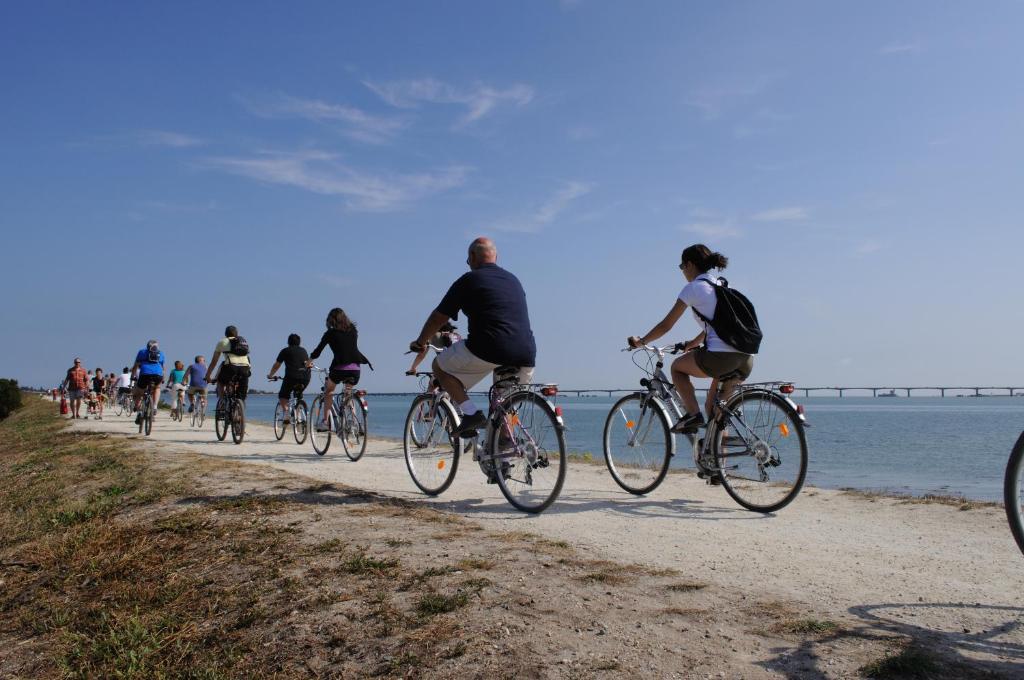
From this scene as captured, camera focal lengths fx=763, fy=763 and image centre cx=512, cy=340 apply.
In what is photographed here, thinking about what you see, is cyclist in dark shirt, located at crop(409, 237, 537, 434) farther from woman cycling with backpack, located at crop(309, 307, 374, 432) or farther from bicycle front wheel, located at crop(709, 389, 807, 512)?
woman cycling with backpack, located at crop(309, 307, 374, 432)

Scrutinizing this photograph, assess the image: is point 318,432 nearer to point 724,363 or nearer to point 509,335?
point 509,335

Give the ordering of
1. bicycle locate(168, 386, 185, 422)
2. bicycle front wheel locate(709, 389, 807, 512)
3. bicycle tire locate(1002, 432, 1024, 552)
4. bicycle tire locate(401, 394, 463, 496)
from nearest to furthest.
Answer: bicycle tire locate(1002, 432, 1024, 552) → bicycle front wheel locate(709, 389, 807, 512) → bicycle tire locate(401, 394, 463, 496) → bicycle locate(168, 386, 185, 422)

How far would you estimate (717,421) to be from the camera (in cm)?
654

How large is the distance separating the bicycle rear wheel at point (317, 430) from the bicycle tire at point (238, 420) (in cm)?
220

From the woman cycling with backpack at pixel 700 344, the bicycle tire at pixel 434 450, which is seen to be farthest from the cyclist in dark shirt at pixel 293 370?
the woman cycling with backpack at pixel 700 344

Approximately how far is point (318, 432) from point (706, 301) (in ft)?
25.2

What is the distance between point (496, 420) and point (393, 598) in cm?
267

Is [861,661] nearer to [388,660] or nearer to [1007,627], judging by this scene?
[1007,627]

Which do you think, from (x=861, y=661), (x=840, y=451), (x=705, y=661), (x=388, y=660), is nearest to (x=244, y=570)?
(x=388, y=660)

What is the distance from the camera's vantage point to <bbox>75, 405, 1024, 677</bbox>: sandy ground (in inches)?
137

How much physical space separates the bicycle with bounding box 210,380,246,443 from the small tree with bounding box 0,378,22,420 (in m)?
29.6

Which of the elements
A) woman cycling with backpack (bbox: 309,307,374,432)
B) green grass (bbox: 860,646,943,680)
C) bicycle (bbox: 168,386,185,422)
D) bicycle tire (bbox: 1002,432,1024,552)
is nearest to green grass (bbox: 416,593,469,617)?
green grass (bbox: 860,646,943,680)

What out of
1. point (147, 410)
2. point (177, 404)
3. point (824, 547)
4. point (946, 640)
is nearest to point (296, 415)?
point (147, 410)

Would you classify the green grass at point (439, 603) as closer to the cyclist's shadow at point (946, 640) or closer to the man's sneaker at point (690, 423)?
the cyclist's shadow at point (946, 640)
